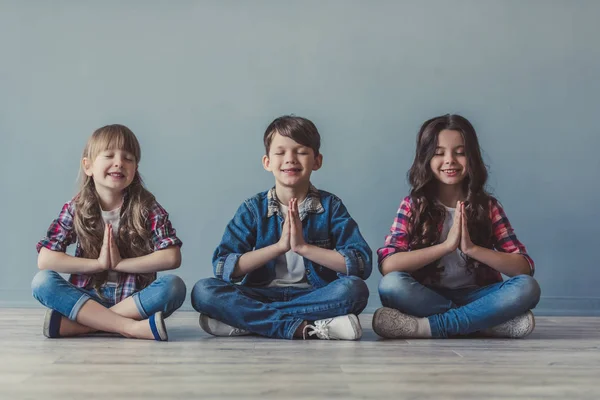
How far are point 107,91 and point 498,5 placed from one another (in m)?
1.50

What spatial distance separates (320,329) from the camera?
6.66ft

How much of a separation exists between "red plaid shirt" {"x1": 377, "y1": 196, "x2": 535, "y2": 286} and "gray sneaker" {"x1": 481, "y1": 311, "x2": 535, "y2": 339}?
7.0 inches

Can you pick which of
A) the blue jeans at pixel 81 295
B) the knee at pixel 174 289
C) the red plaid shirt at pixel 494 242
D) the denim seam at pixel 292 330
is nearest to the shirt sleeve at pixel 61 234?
the blue jeans at pixel 81 295

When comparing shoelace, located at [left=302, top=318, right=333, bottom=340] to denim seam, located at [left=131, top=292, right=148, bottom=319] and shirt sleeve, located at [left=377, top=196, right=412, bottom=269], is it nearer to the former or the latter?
shirt sleeve, located at [left=377, top=196, right=412, bottom=269]

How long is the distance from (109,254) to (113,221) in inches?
6.4

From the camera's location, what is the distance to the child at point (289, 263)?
205 cm

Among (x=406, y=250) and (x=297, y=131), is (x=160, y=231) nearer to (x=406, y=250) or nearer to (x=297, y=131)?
(x=297, y=131)

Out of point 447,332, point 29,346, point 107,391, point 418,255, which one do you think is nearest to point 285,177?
point 418,255

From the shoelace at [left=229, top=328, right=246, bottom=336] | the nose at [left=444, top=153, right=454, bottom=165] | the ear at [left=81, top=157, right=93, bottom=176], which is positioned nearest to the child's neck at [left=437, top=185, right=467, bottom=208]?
the nose at [left=444, top=153, right=454, bottom=165]

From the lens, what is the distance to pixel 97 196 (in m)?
2.20

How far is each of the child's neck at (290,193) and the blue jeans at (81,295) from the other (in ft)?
1.33

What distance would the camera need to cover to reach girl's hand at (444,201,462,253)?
2057 millimetres

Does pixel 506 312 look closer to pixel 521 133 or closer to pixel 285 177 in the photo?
pixel 285 177

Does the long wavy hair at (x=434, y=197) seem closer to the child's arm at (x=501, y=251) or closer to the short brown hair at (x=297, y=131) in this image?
the child's arm at (x=501, y=251)
